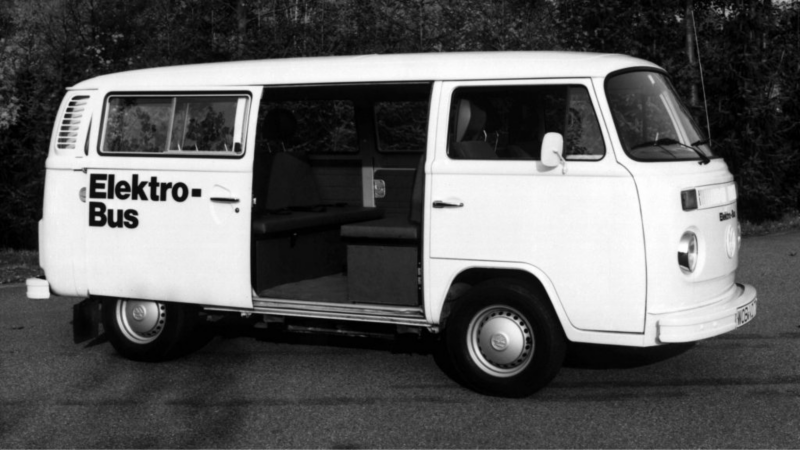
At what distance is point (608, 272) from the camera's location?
6.42 metres

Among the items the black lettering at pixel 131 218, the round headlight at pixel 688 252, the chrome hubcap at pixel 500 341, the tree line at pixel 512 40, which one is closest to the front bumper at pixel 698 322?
the round headlight at pixel 688 252

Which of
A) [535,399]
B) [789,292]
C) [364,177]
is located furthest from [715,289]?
[789,292]

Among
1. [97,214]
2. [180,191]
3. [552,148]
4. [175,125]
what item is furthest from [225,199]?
[552,148]

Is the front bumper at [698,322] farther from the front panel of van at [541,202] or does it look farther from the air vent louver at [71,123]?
the air vent louver at [71,123]

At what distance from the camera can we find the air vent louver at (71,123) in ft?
26.9

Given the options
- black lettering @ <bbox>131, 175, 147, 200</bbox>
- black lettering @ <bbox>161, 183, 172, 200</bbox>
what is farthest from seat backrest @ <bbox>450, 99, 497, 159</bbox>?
black lettering @ <bbox>131, 175, 147, 200</bbox>

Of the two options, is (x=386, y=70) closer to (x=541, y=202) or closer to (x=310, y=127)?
(x=541, y=202)

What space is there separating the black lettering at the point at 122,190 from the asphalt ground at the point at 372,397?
123 cm

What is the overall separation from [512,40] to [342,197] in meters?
6.99

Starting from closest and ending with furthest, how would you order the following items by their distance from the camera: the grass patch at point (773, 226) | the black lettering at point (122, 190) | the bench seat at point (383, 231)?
the bench seat at point (383, 231) < the black lettering at point (122, 190) < the grass patch at point (773, 226)

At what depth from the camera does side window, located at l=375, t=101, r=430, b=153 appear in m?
9.13

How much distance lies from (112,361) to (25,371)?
2.04 ft

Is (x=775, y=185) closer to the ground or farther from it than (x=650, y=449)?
farther from it

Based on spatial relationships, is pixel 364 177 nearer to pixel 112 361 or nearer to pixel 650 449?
pixel 112 361
